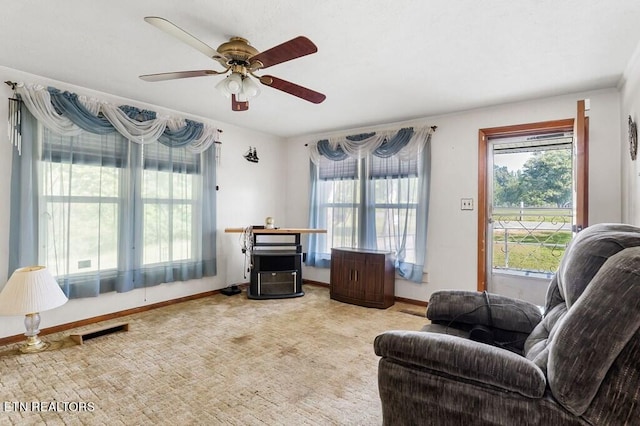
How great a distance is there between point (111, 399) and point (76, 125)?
2555 mm

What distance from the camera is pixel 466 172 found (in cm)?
384

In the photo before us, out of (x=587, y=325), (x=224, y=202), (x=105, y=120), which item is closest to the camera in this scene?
(x=587, y=325)

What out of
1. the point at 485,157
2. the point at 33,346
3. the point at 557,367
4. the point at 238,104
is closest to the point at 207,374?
the point at 33,346

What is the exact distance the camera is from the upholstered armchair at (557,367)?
952 mm

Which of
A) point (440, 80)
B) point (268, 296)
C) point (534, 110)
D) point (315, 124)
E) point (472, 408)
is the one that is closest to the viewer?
point (472, 408)

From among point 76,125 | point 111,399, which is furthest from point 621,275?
point 76,125

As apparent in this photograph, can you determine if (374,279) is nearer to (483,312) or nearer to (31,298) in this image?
(483,312)

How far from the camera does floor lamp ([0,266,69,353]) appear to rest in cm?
260

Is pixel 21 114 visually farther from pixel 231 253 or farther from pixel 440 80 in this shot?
pixel 440 80

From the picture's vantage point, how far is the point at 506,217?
414 centimetres

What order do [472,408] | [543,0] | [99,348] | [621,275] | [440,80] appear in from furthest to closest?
1. [440,80]
2. [99,348]
3. [543,0]
4. [472,408]
5. [621,275]

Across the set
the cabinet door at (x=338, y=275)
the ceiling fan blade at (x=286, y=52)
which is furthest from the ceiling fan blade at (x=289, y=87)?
the cabinet door at (x=338, y=275)

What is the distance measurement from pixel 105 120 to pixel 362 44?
2.76 metres

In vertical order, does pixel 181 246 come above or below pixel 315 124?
below
